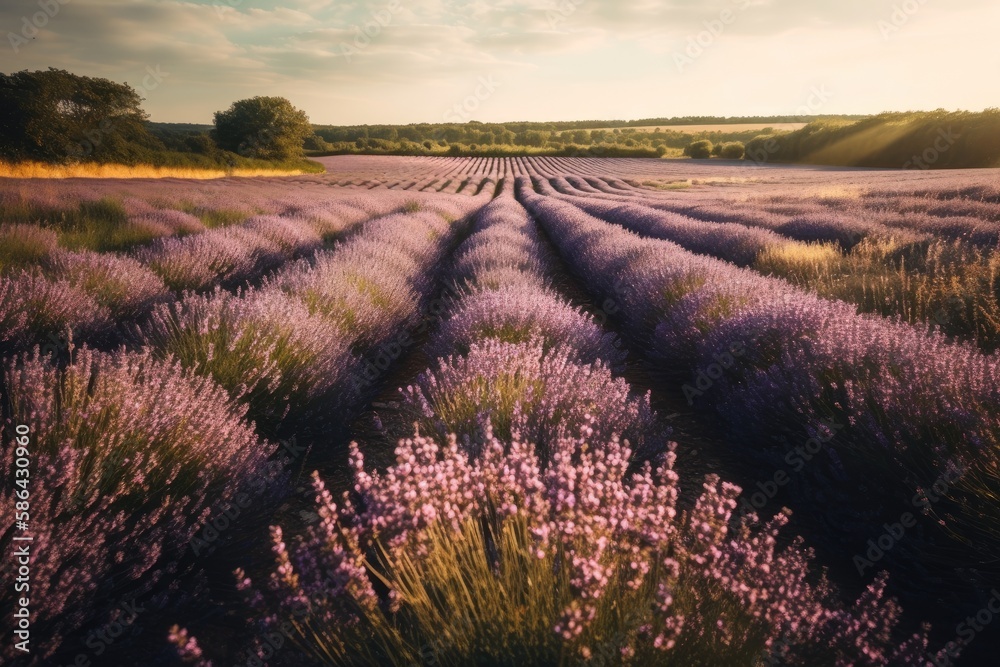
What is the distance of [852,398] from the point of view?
2.27 m

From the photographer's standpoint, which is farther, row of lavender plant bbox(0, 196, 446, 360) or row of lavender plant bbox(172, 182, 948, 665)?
row of lavender plant bbox(0, 196, 446, 360)

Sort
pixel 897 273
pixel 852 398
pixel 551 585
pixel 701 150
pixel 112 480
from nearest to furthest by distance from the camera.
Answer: pixel 551 585, pixel 112 480, pixel 852 398, pixel 897 273, pixel 701 150

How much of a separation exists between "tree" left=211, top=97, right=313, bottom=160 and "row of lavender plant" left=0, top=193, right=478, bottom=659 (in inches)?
1620

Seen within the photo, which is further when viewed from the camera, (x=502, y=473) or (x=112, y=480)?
(x=112, y=480)

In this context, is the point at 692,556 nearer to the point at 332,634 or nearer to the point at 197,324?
the point at 332,634

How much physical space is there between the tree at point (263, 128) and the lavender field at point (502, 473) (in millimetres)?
38818

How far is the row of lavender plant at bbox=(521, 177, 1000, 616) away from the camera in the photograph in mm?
1895

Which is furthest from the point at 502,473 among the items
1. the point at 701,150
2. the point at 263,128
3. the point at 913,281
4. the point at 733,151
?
the point at 701,150

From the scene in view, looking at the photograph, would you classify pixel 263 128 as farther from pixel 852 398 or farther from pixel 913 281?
pixel 852 398

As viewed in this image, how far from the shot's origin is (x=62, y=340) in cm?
336

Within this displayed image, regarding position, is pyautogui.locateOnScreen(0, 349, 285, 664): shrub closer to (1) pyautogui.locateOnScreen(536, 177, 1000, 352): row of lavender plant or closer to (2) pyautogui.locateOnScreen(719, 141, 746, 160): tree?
(1) pyautogui.locateOnScreen(536, 177, 1000, 352): row of lavender plant

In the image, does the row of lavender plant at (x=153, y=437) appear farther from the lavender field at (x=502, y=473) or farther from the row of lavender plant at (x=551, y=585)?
the row of lavender plant at (x=551, y=585)

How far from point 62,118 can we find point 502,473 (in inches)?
1078

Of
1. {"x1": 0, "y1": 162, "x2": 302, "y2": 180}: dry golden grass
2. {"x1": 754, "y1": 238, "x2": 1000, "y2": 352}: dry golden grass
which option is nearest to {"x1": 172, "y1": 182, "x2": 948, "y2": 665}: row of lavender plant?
{"x1": 754, "y1": 238, "x2": 1000, "y2": 352}: dry golden grass
